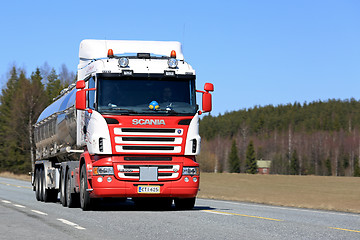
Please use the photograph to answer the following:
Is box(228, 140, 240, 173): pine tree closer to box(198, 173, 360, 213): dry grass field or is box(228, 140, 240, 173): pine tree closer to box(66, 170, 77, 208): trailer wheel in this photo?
box(198, 173, 360, 213): dry grass field

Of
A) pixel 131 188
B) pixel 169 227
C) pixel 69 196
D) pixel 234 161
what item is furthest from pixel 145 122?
pixel 234 161

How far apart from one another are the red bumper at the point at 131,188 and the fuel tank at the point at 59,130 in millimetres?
2637

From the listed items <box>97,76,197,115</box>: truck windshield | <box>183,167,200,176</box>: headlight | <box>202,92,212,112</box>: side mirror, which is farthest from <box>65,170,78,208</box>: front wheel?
<box>202,92,212,112</box>: side mirror

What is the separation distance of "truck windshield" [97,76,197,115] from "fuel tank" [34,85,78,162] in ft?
9.65

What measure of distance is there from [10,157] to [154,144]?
239ft

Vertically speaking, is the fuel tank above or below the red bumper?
above

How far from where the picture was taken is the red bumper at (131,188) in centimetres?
1464

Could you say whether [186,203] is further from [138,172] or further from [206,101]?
[206,101]

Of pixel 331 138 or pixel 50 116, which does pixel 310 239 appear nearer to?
pixel 50 116

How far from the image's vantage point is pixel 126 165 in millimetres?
14695

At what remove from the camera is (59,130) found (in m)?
20.1

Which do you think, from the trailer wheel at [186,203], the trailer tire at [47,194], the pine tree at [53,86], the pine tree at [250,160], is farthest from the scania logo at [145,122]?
the pine tree at [250,160]

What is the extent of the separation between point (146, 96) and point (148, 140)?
1.04 meters

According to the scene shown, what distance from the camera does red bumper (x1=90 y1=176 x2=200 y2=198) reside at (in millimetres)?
14641
